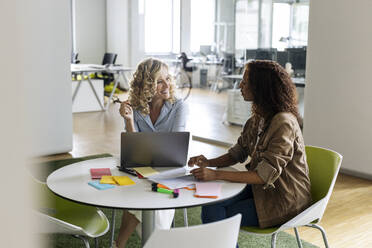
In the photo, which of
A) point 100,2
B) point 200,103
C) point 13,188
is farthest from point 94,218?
point 100,2

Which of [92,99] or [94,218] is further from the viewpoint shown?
[92,99]

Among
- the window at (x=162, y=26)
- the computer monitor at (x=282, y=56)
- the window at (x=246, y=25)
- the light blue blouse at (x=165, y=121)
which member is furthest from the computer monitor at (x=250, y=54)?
the light blue blouse at (x=165, y=121)

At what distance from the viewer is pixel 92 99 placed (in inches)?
362

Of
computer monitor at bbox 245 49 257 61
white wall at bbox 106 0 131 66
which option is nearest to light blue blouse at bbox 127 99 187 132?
computer monitor at bbox 245 49 257 61

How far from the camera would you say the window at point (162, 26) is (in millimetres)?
6445

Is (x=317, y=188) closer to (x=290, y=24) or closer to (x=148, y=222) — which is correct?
(x=148, y=222)

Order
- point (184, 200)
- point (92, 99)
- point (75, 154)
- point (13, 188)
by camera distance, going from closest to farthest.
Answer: point (13, 188) → point (184, 200) → point (75, 154) → point (92, 99)

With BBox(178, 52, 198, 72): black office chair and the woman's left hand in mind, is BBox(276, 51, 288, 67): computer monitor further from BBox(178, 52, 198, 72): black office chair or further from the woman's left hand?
the woman's left hand

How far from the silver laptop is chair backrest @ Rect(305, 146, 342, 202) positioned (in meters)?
0.69

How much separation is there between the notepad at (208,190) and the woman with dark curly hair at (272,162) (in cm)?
→ 6

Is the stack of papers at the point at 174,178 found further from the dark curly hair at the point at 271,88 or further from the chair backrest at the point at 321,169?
the chair backrest at the point at 321,169

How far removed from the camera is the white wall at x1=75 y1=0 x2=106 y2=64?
1195cm

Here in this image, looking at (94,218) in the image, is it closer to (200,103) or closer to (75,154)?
(75,154)

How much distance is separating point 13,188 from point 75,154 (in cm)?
552
